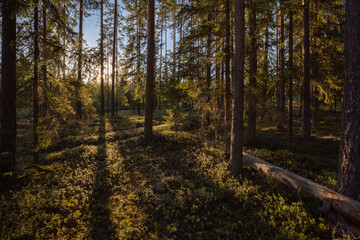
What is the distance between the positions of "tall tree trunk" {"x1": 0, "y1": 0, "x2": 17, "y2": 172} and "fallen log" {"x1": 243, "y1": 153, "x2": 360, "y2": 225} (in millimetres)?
10281

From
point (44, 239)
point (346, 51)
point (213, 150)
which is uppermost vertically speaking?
point (346, 51)

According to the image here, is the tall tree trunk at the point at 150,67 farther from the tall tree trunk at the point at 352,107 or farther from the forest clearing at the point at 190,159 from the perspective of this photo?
the tall tree trunk at the point at 352,107

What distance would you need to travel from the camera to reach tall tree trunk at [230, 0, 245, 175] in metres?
6.34

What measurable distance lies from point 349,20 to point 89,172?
10820mm

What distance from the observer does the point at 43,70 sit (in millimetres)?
7516

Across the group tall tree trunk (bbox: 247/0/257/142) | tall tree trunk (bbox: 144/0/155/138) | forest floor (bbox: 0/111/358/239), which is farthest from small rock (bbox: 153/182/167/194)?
tall tree trunk (bbox: 144/0/155/138)

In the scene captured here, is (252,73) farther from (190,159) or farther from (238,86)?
(190,159)

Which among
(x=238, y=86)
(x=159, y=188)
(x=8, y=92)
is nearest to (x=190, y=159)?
(x=159, y=188)

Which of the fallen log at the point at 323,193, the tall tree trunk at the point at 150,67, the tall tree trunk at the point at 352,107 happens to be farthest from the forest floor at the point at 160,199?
the tall tree trunk at the point at 150,67

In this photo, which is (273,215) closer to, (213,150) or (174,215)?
(174,215)

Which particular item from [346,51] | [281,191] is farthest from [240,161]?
[346,51]

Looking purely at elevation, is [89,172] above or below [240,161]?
below

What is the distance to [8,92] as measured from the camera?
21.5ft

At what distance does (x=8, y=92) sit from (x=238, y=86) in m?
9.17
